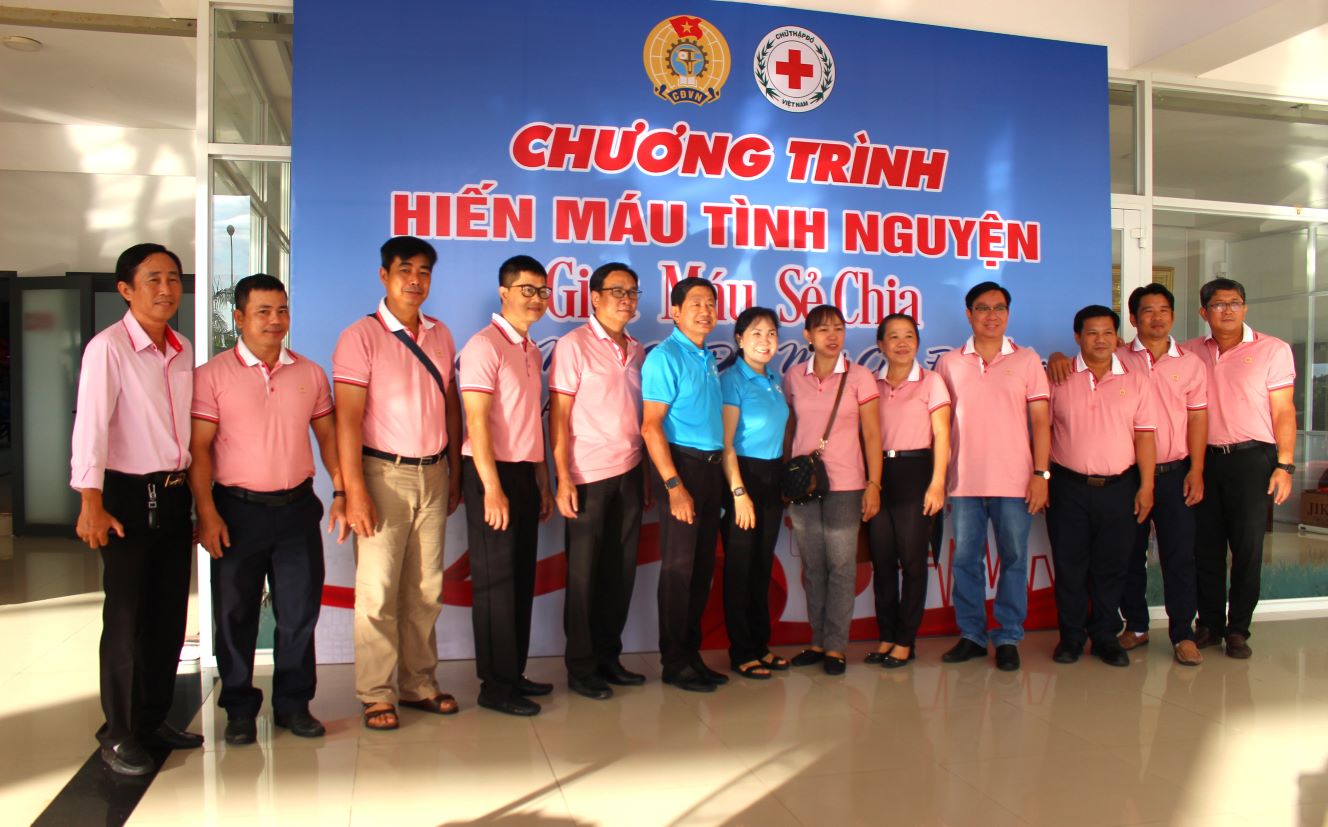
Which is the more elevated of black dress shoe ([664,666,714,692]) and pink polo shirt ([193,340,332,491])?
pink polo shirt ([193,340,332,491])

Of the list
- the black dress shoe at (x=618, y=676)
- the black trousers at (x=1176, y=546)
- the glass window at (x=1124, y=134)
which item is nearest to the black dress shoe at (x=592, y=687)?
the black dress shoe at (x=618, y=676)

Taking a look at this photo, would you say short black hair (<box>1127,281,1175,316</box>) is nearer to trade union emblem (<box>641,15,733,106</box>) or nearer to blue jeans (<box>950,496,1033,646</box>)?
blue jeans (<box>950,496,1033,646</box>)

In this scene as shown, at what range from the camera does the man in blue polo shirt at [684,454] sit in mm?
3535

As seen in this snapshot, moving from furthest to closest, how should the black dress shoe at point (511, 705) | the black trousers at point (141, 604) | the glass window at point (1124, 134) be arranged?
the glass window at point (1124, 134)
the black dress shoe at point (511, 705)
the black trousers at point (141, 604)

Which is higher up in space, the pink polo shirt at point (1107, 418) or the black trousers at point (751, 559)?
the pink polo shirt at point (1107, 418)

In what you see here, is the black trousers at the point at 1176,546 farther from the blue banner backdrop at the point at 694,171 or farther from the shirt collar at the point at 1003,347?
the shirt collar at the point at 1003,347

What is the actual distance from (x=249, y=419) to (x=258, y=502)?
0.88ft

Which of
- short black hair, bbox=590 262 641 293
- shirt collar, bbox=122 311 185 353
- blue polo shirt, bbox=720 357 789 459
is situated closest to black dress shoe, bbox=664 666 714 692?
blue polo shirt, bbox=720 357 789 459

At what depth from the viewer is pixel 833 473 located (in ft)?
12.8

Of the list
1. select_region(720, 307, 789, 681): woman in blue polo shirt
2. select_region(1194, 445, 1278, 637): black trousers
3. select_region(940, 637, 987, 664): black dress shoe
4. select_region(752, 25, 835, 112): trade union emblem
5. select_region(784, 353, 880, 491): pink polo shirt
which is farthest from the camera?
select_region(752, 25, 835, 112): trade union emblem

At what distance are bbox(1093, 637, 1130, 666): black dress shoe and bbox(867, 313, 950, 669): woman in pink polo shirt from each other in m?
0.82

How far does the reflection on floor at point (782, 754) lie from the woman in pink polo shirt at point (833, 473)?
0.86 ft

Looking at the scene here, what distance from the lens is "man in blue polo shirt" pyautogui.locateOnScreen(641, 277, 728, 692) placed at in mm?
3535

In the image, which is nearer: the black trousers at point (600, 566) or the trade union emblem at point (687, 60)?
the black trousers at point (600, 566)
